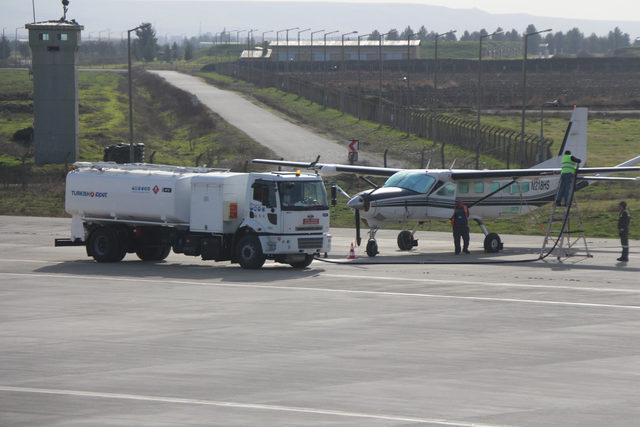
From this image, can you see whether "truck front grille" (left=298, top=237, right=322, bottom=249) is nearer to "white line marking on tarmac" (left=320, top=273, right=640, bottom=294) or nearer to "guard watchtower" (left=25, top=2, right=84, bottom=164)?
"white line marking on tarmac" (left=320, top=273, right=640, bottom=294)

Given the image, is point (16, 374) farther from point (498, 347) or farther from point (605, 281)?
point (605, 281)

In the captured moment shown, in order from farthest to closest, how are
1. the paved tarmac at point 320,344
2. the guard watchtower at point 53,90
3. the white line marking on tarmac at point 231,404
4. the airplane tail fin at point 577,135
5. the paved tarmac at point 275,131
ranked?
1. the paved tarmac at point 275,131
2. the guard watchtower at point 53,90
3. the airplane tail fin at point 577,135
4. the paved tarmac at point 320,344
5. the white line marking on tarmac at point 231,404

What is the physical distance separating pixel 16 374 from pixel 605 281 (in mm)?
16311

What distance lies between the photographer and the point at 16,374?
17.5m

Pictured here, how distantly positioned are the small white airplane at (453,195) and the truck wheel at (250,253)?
12.2 ft

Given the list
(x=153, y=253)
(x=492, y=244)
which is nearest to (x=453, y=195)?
(x=492, y=244)

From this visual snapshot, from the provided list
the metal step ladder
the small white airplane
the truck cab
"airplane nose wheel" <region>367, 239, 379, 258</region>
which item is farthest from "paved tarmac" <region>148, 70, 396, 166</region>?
the truck cab

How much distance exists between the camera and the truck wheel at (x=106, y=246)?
33.4 meters

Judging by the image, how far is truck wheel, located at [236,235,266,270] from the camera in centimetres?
3119

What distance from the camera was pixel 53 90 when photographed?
58.5m

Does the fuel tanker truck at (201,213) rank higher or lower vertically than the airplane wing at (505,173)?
lower

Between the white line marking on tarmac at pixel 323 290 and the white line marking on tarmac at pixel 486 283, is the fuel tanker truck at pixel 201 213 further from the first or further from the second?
the white line marking on tarmac at pixel 323 290

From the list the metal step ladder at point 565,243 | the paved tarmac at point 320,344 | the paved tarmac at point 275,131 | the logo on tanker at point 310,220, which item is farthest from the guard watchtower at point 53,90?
the logo on tanker at point 310,220

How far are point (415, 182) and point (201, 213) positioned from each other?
24.6 ft
